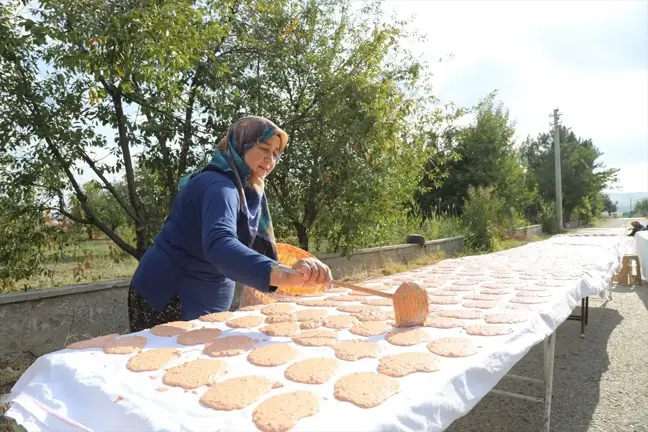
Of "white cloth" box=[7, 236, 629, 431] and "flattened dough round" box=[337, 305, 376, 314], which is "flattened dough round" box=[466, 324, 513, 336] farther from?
"flattened dough round" box=[337, 305, 376, 314]

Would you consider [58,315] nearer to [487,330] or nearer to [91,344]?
[91,344]

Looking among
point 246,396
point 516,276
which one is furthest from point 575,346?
point 246,396

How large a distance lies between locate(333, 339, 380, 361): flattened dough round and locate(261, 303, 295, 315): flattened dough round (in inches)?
21.3

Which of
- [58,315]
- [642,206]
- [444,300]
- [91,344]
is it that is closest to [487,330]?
[444,300]

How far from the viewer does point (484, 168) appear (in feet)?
59.4

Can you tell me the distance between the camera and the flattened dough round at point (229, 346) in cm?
136

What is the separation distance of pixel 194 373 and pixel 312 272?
47 cm

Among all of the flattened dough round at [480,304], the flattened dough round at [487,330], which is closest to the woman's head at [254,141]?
the flattened dough round at [487,330]

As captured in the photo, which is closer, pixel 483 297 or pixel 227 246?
pixel 227 246

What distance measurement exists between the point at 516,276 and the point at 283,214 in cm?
340

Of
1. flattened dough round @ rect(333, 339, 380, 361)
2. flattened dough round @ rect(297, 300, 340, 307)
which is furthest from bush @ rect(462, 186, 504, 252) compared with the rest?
flattened dough round @ rect(333, 339, 380, 361)

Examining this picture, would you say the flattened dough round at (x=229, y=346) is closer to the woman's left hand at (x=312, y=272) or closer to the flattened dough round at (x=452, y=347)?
the woman's left hand at (x=312, y=272)

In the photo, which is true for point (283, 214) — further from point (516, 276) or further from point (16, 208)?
point (516, 276)

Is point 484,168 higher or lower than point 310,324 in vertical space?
higher
